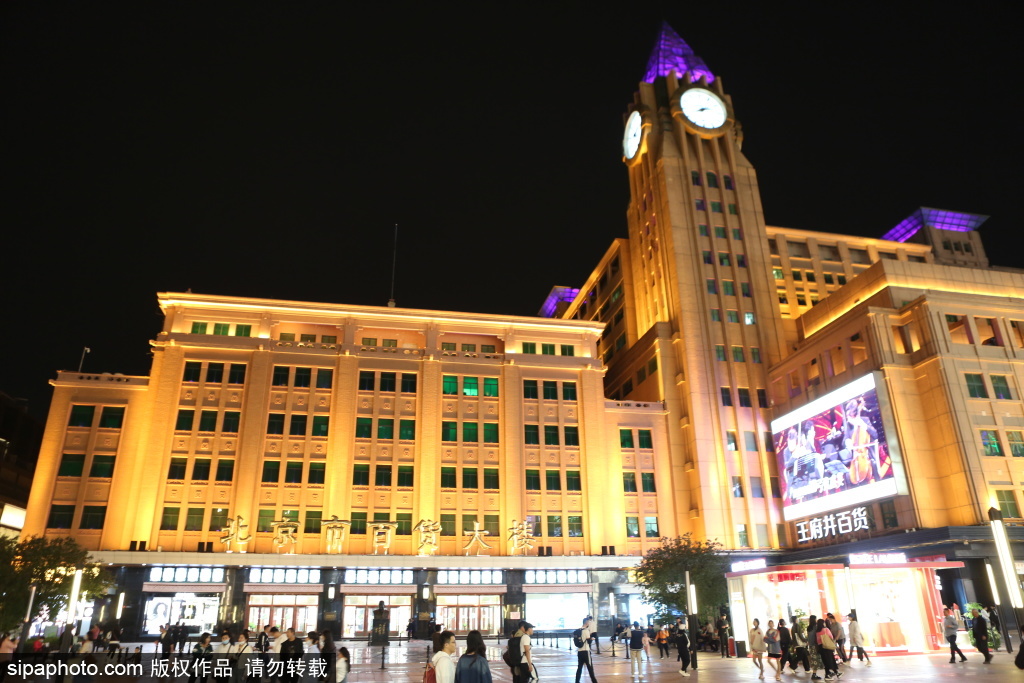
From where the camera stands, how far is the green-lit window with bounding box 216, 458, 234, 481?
51250 mm

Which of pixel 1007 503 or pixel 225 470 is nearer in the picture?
pixel 1007 503

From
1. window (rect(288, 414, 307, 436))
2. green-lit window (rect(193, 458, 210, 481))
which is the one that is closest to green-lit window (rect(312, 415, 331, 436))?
window (rect(288, 414, 307, 436))

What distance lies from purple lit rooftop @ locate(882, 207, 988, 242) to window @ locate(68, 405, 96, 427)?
276 feet

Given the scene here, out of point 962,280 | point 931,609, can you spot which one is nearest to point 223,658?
point 931,609

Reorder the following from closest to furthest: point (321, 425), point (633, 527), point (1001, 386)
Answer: point (1001, 386)
point (321, 425)
point (633, 527)

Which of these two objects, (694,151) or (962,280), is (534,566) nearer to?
(962,280)

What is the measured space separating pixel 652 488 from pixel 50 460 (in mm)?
42874

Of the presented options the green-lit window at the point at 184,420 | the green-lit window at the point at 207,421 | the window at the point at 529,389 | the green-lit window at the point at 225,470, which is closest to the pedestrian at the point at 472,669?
the green-lit window at the point at 225,470

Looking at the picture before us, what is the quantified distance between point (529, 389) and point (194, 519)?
84.9 ft

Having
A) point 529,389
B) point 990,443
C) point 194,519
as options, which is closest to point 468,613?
point 529,389

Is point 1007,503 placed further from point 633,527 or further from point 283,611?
point 283,611

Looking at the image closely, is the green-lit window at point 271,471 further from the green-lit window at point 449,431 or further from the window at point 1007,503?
the window at point 1007,503

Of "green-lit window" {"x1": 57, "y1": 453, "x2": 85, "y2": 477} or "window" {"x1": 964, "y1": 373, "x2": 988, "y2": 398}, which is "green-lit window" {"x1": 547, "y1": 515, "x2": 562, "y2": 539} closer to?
"window" {"x1": 964, "y1": 373, "x2": 988, "y2": 398}

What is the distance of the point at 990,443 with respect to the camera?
138ft
